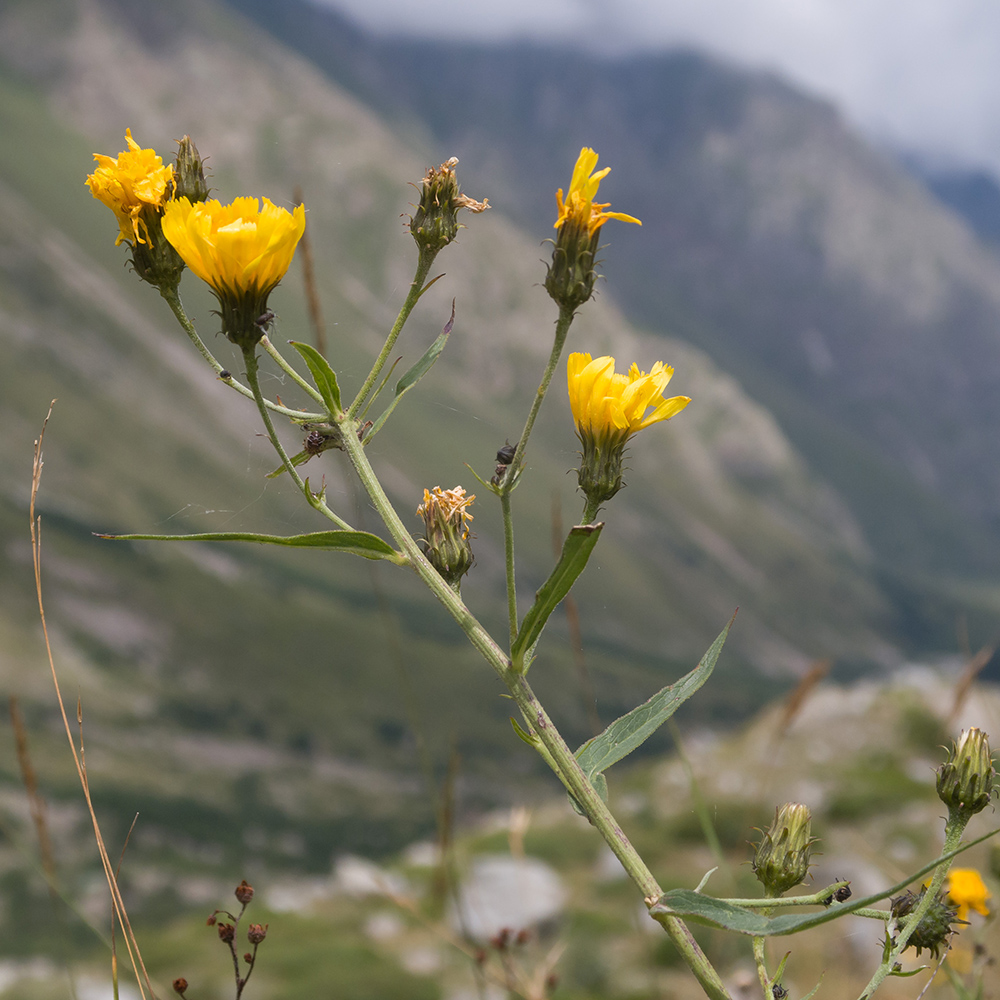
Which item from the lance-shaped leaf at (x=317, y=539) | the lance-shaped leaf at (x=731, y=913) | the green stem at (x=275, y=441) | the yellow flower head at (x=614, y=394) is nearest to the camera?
the lance-shaped leaf at (x=731, y=913)

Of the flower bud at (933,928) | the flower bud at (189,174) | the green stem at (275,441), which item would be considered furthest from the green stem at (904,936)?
the flower bud at (189,174)

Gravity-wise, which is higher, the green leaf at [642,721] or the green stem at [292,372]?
the green stem at [292,372]

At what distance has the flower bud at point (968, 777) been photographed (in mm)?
2365

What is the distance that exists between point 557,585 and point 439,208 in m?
1.28

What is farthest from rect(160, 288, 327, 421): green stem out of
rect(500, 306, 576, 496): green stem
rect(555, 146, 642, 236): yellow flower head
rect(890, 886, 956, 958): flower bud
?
rect(890, 886, 956, 958): flower bud

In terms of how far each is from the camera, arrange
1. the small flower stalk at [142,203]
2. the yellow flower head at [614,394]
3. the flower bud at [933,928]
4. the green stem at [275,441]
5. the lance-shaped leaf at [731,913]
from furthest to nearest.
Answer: the flower bud at [933,928]
the small flower stalk at [142,203]
the yellow flower head at [614,394]
the green stem at [275,441]
the lance-shaped leaf at [731,913]

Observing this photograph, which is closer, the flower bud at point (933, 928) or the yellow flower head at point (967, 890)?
the flower bud at point (933, 928)

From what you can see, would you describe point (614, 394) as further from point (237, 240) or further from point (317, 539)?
point (237, 240)

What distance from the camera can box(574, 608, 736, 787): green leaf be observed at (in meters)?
2.10

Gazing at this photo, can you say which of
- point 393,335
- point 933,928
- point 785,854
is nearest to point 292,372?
point 393,335

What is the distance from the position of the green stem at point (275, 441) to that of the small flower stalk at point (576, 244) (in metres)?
0.85

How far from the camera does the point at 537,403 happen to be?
1.97 metres

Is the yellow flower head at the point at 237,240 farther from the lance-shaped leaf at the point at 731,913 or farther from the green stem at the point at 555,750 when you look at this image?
the lance-shaped leaf at the point at 731,913

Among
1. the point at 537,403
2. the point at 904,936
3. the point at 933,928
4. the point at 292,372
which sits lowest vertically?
the point at 904,936
